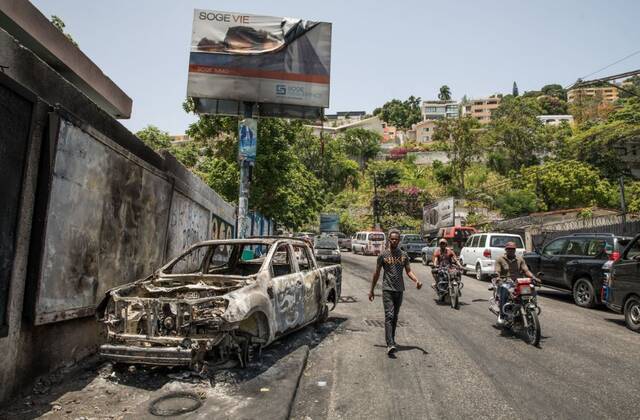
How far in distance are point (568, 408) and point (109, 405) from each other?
15.8 ft

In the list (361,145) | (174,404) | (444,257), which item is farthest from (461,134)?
(174,404)

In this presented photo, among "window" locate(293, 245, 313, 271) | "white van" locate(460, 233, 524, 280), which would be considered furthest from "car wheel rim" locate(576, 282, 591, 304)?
"window" locate(293, 245, 313, 271)

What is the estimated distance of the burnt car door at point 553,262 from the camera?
43.6 feet

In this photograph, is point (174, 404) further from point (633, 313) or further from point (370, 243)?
point (370, 243)

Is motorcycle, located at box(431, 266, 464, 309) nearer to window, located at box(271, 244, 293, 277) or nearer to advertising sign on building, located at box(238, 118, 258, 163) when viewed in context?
window, located at box(271, 244, 293, 277)

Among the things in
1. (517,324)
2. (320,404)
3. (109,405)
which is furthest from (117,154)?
(517,324)

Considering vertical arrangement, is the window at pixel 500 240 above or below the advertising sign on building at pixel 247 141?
below

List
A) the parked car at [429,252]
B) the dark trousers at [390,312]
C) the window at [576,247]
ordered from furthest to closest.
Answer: the parked car at [429,252] → the window at [576,247] → the dark trousers at [390,312]

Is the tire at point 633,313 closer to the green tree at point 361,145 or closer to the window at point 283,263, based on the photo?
the window at point 283,263

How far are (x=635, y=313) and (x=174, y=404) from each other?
9051 mm

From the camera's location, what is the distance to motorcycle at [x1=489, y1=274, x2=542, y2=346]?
7406mm

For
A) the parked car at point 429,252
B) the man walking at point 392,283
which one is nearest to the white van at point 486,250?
the parked car at point 429,252

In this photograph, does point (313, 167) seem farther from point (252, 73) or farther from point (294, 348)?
point (294, 348)

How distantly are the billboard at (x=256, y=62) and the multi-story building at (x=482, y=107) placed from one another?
138 metres
